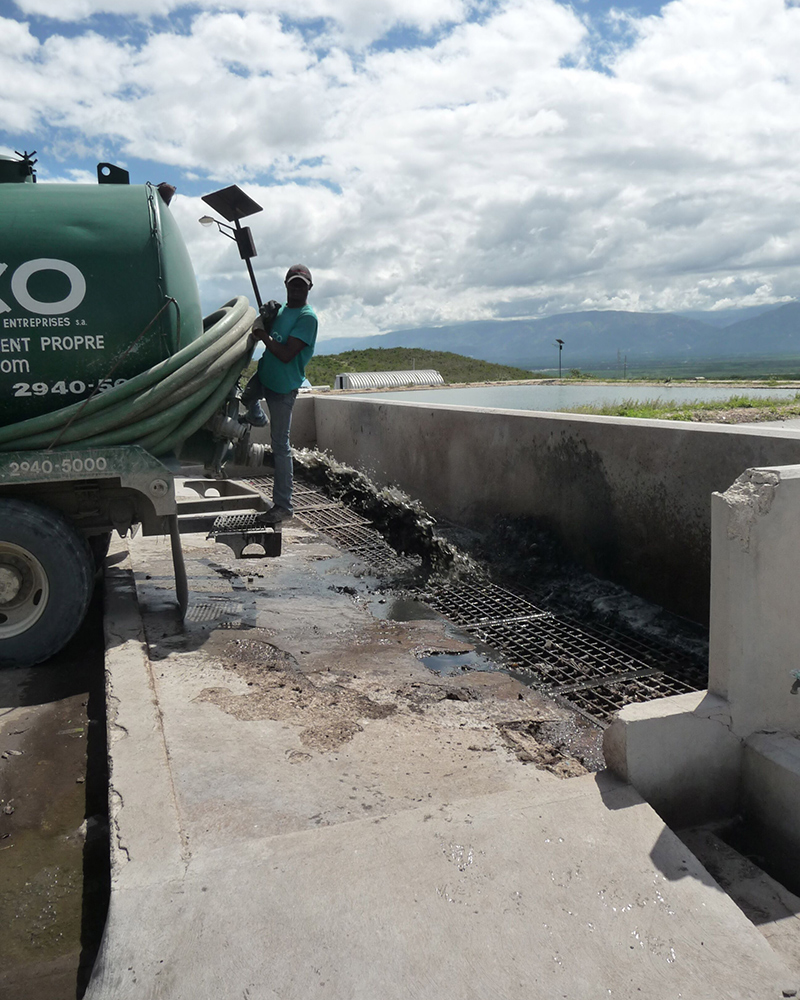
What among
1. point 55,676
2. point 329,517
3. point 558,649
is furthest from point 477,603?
point 329,517

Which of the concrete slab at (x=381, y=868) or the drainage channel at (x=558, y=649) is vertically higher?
the concrete slab at (x=381, y=868)

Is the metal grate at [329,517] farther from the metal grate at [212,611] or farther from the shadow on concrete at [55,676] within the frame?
the shadow on concrete at [55,676]

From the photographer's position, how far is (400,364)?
4697cm

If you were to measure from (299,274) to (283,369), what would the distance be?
0.62 metres

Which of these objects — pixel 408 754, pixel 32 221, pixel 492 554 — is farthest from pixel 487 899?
pixel 492 554

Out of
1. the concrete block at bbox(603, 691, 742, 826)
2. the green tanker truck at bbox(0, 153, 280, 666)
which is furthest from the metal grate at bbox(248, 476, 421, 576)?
the concrete block at bbox(603, 691, 742, 826)

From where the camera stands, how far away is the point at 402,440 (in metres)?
8.95

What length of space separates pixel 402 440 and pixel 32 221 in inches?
199

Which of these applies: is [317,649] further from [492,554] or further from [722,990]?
[722,990]

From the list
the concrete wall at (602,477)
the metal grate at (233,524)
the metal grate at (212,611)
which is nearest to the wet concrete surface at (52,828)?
the metal grate at (212,611)

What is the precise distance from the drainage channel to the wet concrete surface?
2199 mm

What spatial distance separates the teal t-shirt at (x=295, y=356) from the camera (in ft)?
17.1

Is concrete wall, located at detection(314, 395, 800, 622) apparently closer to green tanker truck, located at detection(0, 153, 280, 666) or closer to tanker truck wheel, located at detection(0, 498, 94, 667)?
green tanker truck, located at detection(0, 153, 280, 666)

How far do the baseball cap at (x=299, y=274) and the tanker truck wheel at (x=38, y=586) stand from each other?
2.06m
